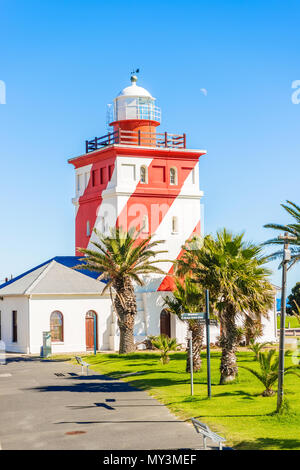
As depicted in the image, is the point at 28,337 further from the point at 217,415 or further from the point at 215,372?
the point at 217,415

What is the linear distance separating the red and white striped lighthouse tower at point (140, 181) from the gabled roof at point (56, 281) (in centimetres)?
302

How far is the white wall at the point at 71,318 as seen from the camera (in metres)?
42.6

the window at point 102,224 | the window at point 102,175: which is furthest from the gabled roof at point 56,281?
the window at point 102,175

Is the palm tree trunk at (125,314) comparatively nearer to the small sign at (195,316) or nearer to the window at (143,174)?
the window at (143,174)

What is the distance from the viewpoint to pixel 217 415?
18719mm

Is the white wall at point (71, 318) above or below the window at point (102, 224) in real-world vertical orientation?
below

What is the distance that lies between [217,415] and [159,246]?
92.8ft

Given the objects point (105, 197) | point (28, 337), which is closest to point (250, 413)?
point (28, 337)

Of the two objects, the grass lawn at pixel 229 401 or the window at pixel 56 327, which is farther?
the window at pixel 56 327

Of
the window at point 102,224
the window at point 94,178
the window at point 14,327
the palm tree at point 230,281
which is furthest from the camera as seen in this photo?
the window at point 94,178

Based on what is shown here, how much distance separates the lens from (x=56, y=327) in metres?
43.1

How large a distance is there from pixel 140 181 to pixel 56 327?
10.6 m

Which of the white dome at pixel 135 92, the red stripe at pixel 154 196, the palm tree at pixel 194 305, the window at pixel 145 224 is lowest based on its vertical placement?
the palm tree at pixel 194 305

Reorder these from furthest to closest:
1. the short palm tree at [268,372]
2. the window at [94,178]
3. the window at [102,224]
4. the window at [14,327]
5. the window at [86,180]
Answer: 1. the window at [86,180]
2. the window at [94,178]
3. the window at [102,224]
4. the window at [14,327]
5. the short palm tree at [268,372]
